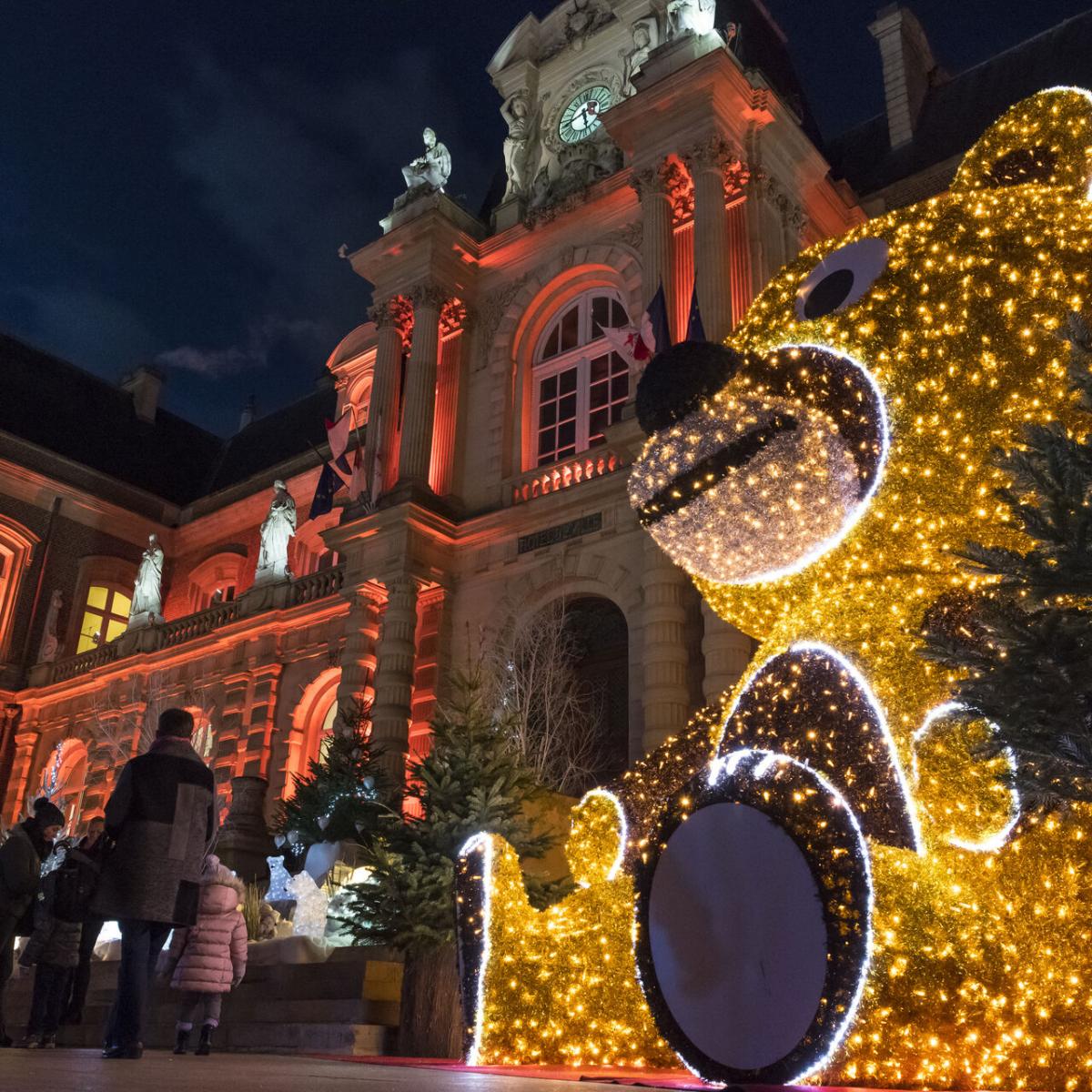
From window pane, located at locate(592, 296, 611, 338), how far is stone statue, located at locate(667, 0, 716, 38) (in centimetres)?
428

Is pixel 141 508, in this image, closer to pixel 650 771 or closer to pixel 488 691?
pixel 488 691

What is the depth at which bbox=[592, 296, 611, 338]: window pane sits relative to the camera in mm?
18969

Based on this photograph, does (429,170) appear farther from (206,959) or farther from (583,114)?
(206,959)

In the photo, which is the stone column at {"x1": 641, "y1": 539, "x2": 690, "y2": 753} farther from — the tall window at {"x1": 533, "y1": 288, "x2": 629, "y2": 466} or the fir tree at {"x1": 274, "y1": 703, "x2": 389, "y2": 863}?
the tall window at {"x1": 533, "y1": 288, "x2": 629, "y2": 466}

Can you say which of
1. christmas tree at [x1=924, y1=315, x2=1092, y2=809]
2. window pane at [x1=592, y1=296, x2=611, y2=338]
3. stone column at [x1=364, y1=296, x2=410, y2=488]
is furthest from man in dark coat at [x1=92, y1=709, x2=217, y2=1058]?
window pane at [x1=592, y1=296, x2=611, y2=338]

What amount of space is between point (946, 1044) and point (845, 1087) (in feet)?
1.17

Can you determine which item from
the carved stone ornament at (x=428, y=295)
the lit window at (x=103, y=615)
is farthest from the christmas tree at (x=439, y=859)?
the lit window at (x=103, y=615)

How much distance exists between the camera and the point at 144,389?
3553 cm

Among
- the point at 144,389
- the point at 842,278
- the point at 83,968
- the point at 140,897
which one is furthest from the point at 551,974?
the point at 144,389

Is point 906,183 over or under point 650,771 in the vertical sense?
over

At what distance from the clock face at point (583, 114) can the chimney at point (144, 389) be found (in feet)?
62.5

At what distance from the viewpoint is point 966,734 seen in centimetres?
413

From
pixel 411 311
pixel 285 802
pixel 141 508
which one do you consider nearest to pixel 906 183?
pixel 411 311

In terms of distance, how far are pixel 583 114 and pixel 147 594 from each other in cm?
1456
